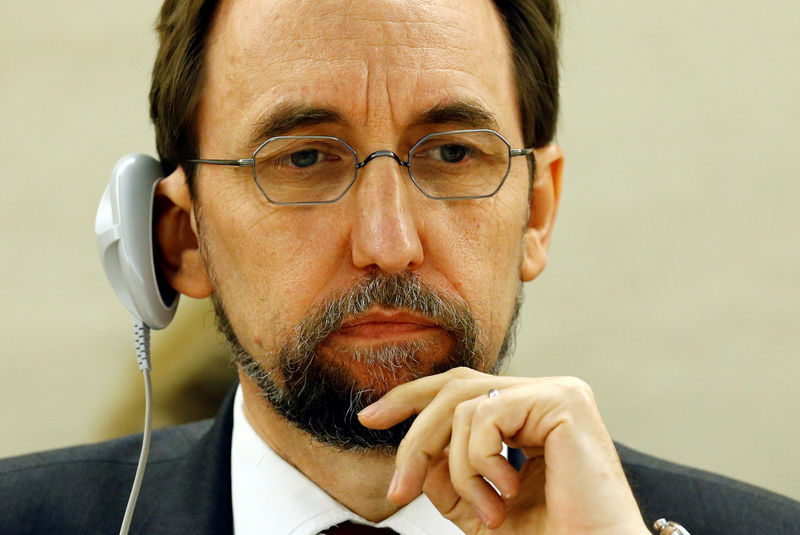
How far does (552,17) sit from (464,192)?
73 centimetres

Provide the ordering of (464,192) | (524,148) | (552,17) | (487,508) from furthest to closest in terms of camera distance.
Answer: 1. (552,17)
2. (524,148)
3. (464,192)
4. (487,508)

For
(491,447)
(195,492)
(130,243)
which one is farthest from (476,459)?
(130,243)

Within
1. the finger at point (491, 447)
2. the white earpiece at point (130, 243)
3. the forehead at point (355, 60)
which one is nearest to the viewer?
the finger at point (491, 447)

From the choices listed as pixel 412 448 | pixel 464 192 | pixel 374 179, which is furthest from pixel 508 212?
pixel 412 448

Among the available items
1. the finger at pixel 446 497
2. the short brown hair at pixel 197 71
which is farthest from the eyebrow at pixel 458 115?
the finger at pixel 446 497

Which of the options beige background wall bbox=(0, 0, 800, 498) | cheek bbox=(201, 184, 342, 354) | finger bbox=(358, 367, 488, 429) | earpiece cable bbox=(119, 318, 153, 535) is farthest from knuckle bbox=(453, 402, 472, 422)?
beige background wall bbox=(0, 0, 800, 498)

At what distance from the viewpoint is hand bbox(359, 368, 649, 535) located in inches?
62.7

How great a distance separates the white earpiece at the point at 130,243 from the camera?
6.84 ft

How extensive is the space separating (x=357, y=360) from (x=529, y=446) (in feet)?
1.25

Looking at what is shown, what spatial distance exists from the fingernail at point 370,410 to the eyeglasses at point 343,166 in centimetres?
42

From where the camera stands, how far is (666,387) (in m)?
3.17

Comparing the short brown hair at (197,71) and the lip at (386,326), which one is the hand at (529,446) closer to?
the lip at (386,326)

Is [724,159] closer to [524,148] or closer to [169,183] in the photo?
[524,148]

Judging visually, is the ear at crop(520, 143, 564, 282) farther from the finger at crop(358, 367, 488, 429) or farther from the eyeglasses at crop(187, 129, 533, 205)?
the finger at crop(358, 367, 488, 429)
